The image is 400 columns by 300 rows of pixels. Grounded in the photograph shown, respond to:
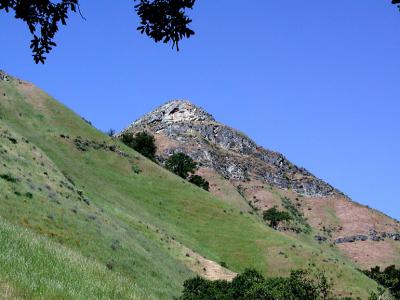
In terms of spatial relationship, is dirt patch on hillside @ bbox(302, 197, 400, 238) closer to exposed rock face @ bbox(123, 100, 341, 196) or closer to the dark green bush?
exposed rock face @ bbox(123, 100, 341, 196)

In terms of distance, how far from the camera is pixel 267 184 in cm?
16225

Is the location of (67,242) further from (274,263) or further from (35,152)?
(274,263)

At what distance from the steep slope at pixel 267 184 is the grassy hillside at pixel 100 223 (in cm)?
1617

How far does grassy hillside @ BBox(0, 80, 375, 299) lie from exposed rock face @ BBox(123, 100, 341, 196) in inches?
1807

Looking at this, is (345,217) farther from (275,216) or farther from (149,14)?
(149,14)

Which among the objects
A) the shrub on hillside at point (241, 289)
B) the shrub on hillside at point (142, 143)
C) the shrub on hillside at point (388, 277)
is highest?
the shrub on hillside at point (142, 143)

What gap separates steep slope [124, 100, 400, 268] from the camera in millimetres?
130000

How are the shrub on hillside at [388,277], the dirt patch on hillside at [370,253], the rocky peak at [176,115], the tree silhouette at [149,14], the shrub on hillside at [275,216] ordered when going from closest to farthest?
the tree silhouette at [149,14] → the shrub on hillside at [388,277] → the dirt patch on hillside at [370,253] → the shrub on hillside at [275,216] → the rocky peak at [176,115]

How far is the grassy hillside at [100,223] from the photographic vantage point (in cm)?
1853

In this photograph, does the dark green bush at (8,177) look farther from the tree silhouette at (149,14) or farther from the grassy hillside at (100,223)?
the tree silhouette at (149,14)

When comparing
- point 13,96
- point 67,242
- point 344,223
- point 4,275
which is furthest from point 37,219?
point 344,223

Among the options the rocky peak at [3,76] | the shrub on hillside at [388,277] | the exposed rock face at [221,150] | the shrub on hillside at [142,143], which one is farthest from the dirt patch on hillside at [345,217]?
the rocky peak at [3,76]

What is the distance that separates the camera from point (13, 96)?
356 ft

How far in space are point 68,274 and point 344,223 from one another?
13381 centimetres
